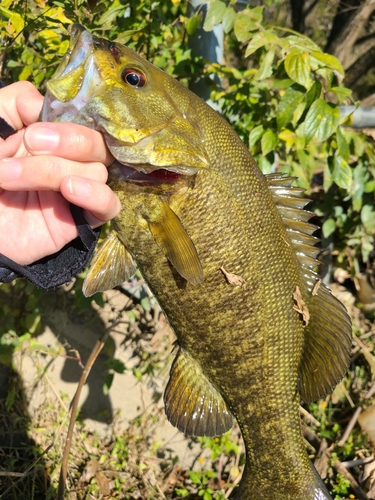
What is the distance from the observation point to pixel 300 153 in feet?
7.69

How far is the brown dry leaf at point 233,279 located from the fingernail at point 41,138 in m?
0.68

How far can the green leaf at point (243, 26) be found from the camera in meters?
1.82

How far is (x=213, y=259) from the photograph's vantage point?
4.85 feet

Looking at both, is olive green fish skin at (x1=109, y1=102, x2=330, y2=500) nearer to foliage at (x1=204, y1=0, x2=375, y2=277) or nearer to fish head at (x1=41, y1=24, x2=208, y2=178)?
fish head at (x1=41, y1=24, x2=208, y2=178)

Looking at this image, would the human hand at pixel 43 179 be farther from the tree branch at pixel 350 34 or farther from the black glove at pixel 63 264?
the tree branch at pixel 350 34

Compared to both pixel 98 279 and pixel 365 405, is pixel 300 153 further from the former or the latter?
pixel 365 405

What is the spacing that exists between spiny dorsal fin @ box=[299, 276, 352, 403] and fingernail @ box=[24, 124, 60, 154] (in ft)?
3.75

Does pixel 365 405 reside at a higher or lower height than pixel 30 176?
lower

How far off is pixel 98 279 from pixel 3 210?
397mm

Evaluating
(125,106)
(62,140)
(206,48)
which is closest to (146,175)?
(125,106)

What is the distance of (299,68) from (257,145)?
0.58m

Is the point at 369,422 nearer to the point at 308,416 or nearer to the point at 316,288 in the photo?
the point at 308,416

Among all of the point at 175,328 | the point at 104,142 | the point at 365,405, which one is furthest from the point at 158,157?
the point at 365,405

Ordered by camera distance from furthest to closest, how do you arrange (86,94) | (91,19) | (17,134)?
(91,19), (17,134), (86,94)
